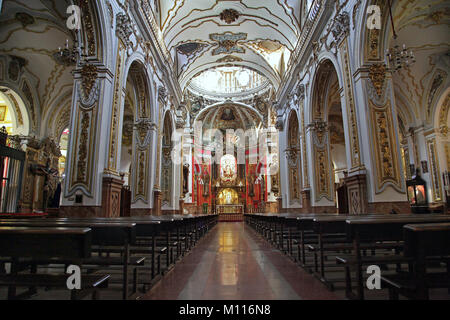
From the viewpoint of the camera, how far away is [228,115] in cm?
2691

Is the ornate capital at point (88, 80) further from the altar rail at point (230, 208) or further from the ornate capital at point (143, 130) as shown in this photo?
the altar rail at point (230, 208)

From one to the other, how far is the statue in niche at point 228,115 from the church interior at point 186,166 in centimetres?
742

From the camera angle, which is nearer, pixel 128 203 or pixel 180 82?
pixel 128 203

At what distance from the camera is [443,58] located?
445 inches

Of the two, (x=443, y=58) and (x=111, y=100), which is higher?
(x=443, y=58)

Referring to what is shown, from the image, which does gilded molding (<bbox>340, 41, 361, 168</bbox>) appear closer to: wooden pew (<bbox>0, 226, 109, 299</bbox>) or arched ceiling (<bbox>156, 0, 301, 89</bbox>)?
arched ceiling (<bbox>156, 0, 301, 89</bbox>)

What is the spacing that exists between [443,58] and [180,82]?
12.2 meters

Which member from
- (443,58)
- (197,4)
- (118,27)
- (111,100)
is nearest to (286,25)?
(197,4)

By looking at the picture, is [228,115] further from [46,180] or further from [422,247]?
[422,247]

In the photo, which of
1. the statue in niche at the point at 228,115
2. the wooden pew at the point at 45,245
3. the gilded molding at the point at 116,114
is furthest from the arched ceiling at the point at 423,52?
the statue in niche at the point at 228,115

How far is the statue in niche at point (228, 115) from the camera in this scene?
26.6 metres

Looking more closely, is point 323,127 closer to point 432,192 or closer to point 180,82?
point 432,192
